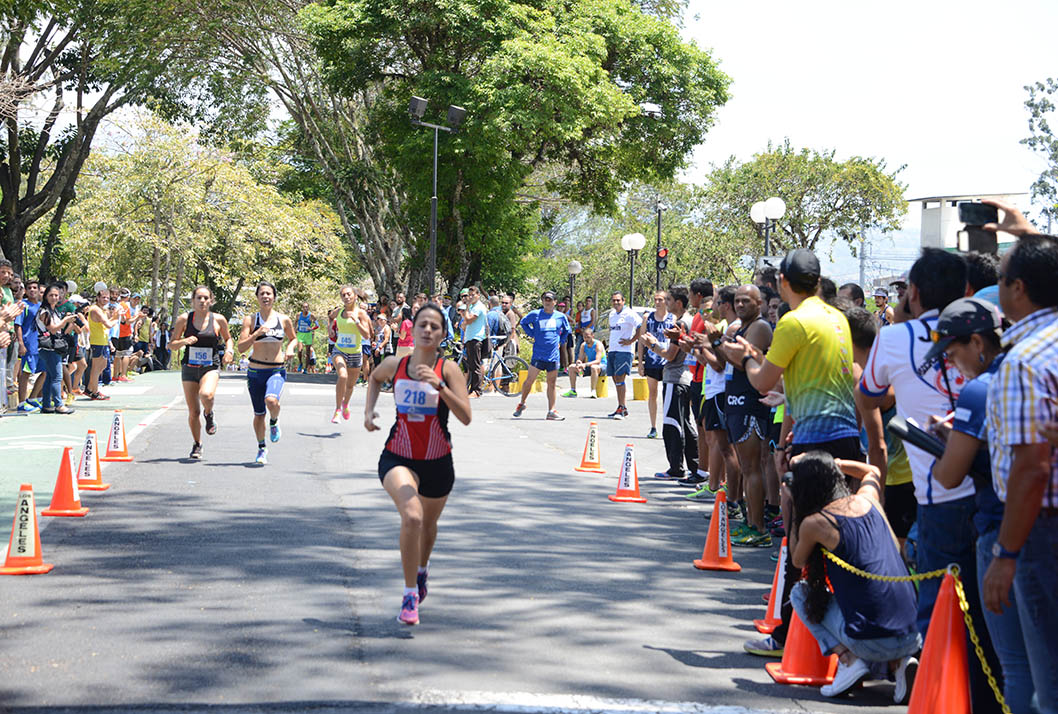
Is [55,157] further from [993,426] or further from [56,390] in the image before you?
[993,426]

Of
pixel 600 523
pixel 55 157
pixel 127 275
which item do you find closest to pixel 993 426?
pixel 600 523

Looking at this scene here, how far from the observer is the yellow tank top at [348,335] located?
17219mm

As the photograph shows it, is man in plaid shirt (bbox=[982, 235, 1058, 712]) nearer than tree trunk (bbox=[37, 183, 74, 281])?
Yes

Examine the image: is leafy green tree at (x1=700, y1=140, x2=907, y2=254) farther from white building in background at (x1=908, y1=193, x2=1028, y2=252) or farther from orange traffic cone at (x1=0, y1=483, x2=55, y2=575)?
orange traffic cone at (x1=0, y1=483, x2=55, y2=575)

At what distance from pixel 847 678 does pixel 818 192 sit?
162 feet

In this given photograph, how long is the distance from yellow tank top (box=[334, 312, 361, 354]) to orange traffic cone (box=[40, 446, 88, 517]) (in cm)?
753

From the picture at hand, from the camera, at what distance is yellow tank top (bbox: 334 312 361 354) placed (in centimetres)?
1722

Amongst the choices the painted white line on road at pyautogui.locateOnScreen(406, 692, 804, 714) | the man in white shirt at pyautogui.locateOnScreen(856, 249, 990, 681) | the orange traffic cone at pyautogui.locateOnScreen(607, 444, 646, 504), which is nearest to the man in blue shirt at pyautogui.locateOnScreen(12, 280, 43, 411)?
the orange traffic cone at pyautogui.locateOnScreen(607, 444, 646, 504)

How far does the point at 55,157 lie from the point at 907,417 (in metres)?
37.3

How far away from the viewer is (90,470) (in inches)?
435

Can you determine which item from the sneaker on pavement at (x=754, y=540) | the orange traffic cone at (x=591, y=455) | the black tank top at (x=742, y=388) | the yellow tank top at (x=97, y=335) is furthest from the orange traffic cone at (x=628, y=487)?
the yellow tank top at (x=97, y=335)

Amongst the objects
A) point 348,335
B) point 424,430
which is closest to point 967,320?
point 424,430

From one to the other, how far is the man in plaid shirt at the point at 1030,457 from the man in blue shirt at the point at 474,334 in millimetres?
18423

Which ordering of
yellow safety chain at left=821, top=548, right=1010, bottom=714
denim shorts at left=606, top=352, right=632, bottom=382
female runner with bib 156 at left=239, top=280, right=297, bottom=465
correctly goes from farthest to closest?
denim shorts at left=606, top=352, right=632, bottom=382
female runner with bib 156 at left=239, top=280, right=297, bottom=465
yellow safety chain at left=821, top=548, right=1010, bottom=714
